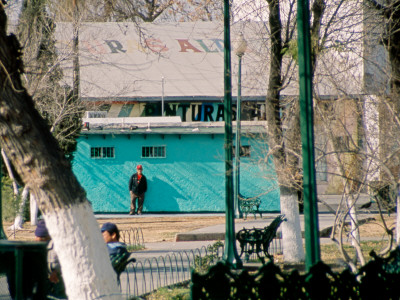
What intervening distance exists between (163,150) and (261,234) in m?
13.1

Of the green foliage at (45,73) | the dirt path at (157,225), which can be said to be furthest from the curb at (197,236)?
the green foliage at (45,73)

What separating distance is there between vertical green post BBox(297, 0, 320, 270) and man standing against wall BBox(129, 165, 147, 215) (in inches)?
658

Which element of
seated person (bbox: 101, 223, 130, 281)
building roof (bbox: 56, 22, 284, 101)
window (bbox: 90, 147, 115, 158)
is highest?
building roof (bbox: 56, 22, 284, 101)

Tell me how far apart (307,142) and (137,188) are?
1717 cm

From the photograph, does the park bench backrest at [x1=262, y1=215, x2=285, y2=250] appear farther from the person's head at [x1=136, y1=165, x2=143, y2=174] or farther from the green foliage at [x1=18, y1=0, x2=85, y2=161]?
the person's head at [x1=136, y1=165, x2=143, y2=174]

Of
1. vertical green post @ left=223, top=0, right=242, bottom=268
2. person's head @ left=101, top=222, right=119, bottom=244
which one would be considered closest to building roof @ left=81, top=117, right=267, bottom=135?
vertical green post @ left=223, top=0, right=242, bottom=268

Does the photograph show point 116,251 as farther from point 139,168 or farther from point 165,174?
point 165,174

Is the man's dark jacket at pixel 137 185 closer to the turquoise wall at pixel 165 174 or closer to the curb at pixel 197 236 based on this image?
the turquoise wall at pixel 165 174

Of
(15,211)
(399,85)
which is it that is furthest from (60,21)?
(399,85)

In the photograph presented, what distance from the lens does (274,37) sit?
1066 cm

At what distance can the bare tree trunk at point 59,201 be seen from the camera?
5.04 m

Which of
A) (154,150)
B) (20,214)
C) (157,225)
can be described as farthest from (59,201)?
(154,150)

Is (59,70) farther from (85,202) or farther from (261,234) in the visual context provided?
(85,202)

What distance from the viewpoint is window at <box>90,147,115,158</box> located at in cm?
2338
